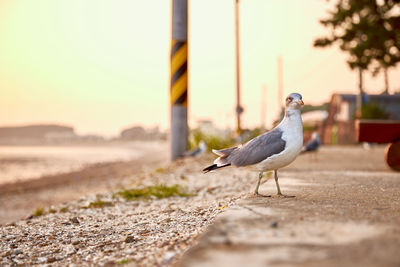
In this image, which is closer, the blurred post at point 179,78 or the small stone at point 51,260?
the small stone at point 51,260

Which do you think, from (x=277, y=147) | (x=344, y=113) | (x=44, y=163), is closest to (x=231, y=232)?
(x=277, y=147)

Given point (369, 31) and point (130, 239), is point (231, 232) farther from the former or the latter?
point (369, 31)

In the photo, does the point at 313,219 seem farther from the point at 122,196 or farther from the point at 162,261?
the point at 122,196

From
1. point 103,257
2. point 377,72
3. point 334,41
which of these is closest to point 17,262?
point 103,257

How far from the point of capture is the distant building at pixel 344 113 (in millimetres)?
35875

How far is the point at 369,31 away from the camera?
14.1 m

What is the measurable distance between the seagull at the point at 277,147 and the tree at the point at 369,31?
10.6 m

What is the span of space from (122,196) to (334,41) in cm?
1105

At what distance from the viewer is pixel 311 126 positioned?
48469mm

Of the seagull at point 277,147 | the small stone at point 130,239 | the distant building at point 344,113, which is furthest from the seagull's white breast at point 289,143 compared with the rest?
the distant building at point 344,113

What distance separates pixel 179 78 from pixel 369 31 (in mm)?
6103

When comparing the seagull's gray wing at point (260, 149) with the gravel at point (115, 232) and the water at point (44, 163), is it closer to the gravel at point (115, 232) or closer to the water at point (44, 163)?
the gravel at point (115, 232)

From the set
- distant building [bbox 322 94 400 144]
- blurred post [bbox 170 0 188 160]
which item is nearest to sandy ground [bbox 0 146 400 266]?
blurred post [bbox 170 0 188 160]

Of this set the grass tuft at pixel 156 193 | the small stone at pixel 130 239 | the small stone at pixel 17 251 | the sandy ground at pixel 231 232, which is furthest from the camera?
the grass tuft at pixel 156 193
